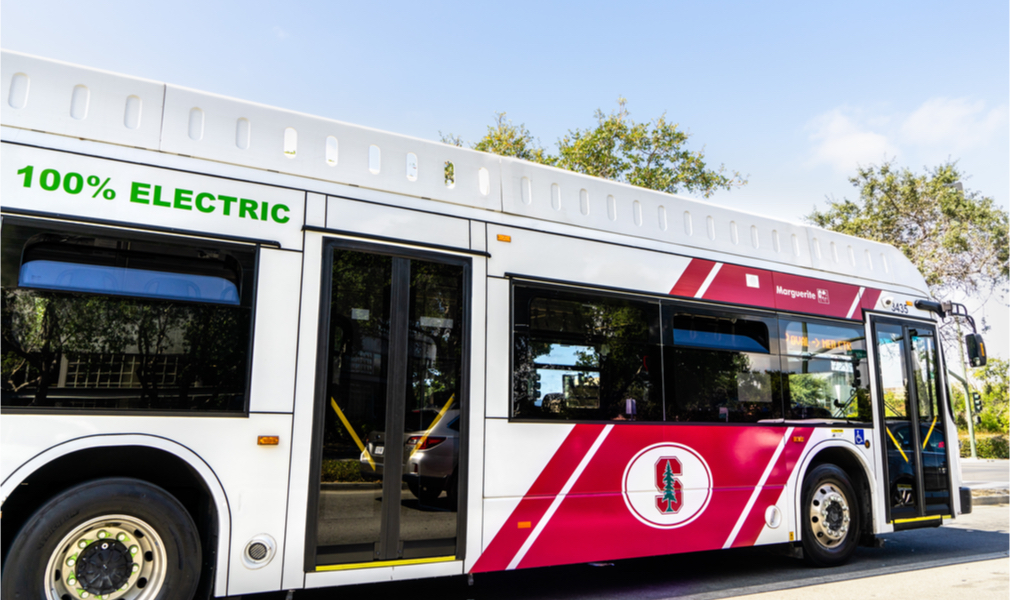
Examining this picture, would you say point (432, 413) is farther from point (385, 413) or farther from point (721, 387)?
point (721, 387)

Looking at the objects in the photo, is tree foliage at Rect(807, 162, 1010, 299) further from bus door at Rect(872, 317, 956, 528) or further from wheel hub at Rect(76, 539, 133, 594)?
wheel hub at Rect(76, 539, 133, 594)

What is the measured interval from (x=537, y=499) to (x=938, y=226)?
75.2ft

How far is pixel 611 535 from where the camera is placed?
18.7 ft

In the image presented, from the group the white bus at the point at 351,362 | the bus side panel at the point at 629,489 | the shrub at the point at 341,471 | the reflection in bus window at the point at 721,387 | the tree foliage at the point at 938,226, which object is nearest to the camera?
the white bus at the point at 351,362

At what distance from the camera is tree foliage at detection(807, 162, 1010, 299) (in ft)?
74.3

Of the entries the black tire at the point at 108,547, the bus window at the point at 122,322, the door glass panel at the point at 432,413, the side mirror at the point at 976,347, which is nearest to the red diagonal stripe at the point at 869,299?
the side mirror at the point at 976,347

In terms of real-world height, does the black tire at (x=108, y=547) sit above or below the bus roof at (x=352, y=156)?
below

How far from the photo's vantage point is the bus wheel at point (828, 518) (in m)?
7.07

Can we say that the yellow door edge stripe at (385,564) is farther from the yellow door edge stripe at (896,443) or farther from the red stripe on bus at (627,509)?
the yellow door edge stripe at (896,443)

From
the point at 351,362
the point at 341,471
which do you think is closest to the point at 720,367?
the point at 351,362

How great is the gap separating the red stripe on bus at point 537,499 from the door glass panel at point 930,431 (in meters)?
4.49

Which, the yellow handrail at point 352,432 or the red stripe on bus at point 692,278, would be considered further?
the red stripe on bus at point 692,278

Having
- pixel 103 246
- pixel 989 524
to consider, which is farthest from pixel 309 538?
pixel 989 524

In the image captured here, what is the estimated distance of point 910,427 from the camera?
25.9 feet
